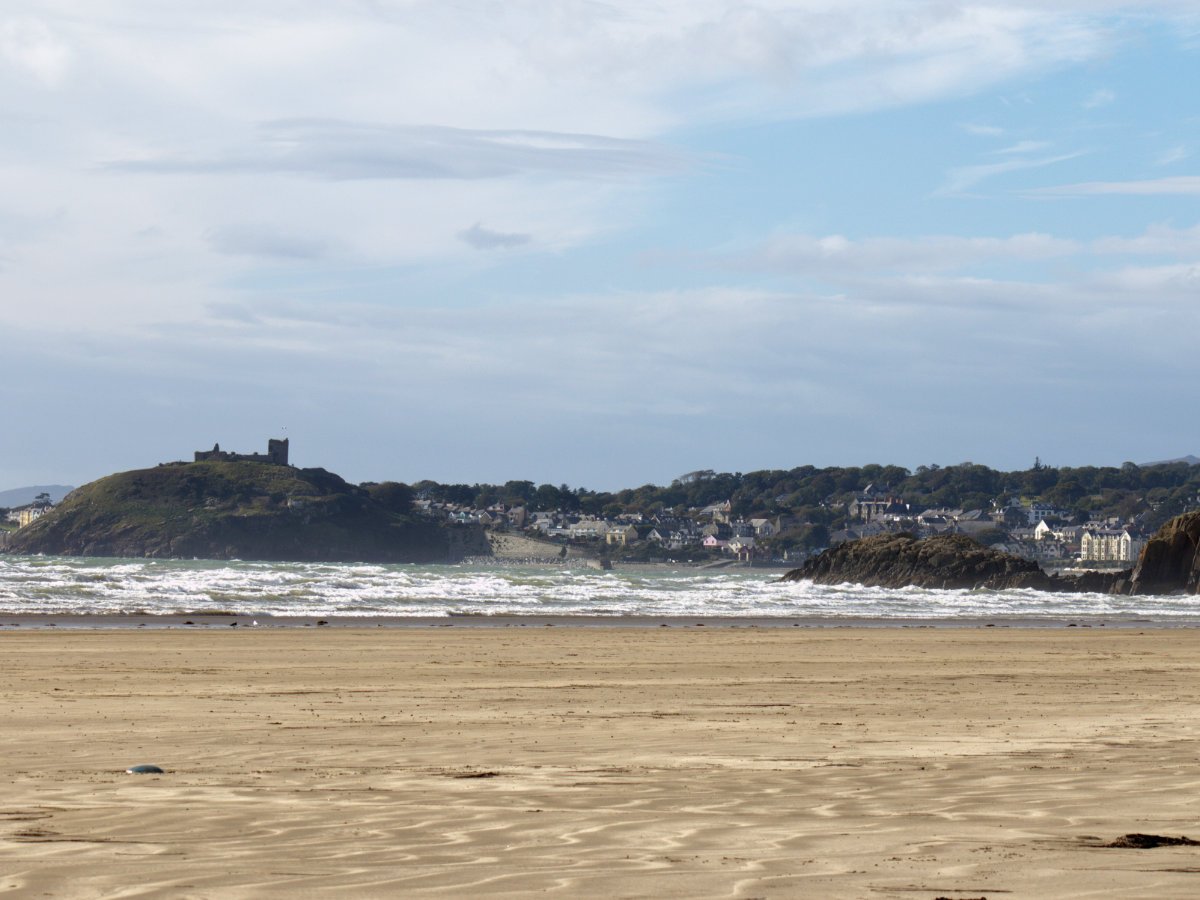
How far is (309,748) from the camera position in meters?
10.2

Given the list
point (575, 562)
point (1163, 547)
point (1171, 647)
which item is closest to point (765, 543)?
point (575, 562)

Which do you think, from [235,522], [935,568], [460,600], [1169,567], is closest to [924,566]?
[935,568]

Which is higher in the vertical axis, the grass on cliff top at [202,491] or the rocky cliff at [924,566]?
the grass on cliff top at [202,491]

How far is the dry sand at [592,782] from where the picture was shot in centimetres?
548

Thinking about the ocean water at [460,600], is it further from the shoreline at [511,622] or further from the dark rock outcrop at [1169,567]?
the dark rock outcrop at [1169,567]

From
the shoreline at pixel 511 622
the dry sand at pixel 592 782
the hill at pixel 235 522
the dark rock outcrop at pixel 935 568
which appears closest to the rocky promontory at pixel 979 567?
the dark rock outcrop at pixel 935 568

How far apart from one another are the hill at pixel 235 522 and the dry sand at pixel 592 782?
493 feet

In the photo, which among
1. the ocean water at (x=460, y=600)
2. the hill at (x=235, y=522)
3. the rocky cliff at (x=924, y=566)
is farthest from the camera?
the hill at (x=235, y=522)

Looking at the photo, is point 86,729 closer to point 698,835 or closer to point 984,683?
point 698,835

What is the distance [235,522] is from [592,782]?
165084 millimetres

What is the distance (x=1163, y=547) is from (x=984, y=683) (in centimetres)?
6305

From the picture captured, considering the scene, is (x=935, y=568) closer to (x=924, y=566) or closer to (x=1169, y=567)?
(x=924, y=566)

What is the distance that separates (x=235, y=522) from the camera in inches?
6604

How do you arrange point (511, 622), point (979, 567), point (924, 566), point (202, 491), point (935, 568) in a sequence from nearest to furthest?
point (511, 622) → point (935, 568) → point (979, 567) → point (924, 566) → point (202, 491)
